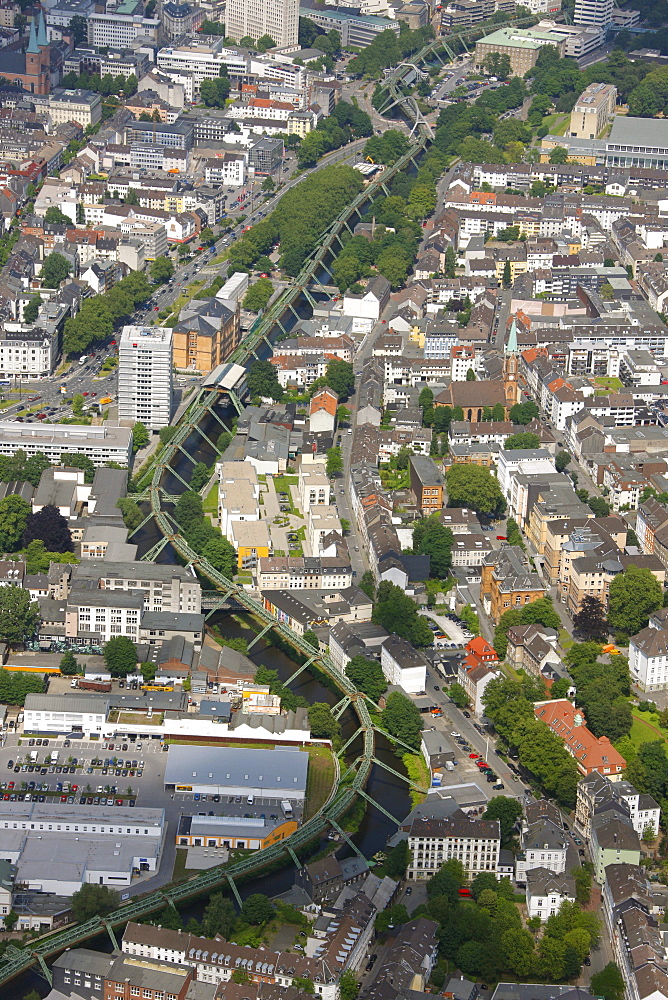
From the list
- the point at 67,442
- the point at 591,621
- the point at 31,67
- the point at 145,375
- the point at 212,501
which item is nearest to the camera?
the point at 591,621

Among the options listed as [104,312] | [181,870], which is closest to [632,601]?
[181,870]

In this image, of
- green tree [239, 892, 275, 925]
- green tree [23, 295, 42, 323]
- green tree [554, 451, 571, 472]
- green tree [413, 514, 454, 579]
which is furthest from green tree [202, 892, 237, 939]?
green tree [23, 295, 42, 323]

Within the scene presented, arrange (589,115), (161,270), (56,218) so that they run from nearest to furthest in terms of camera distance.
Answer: (161,270)
(56,218)
(589,115)

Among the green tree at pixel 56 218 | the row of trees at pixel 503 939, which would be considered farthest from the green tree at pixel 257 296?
the row of trees at pixel 503 939

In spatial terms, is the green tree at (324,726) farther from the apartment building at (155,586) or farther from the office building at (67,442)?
the office building at (67,442)

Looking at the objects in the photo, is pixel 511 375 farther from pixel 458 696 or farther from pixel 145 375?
pixel 458 696
